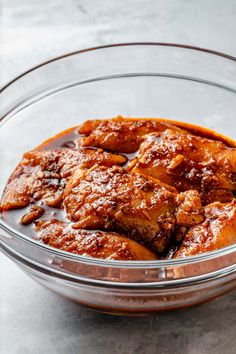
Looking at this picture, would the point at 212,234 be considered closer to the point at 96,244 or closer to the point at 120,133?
the point at 96,244

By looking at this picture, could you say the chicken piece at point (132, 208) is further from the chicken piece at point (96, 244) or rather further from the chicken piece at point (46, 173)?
the chicken piece at point (46, 173)

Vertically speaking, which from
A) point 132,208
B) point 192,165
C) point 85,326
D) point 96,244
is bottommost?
point 85,326

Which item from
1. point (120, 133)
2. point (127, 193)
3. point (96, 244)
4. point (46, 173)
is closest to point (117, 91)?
point (120, 133)

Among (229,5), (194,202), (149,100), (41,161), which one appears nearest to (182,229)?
(194,202)

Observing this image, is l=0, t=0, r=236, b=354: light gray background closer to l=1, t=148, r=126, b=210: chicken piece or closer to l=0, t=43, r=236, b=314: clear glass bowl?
l=1, t=148, r=126, b=210: chicken piece

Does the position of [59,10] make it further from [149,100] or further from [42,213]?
[42,213]

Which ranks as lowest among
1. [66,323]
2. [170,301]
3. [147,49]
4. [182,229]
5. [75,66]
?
[66,323]

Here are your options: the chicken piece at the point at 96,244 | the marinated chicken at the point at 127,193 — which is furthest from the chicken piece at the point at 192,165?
the chicken piece at the point at 96,244
